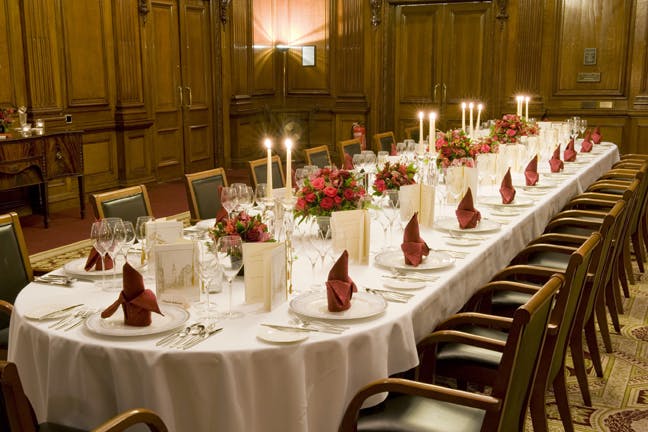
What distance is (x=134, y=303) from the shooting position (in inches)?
89.0

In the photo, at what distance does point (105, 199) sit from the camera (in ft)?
12.0

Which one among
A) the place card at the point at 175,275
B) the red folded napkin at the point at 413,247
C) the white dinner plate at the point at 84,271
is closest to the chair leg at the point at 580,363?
the red folded napkin at the point at 413,247

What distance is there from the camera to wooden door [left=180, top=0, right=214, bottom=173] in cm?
1011

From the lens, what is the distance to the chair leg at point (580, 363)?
3.46m

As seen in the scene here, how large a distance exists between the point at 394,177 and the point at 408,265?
903 mm

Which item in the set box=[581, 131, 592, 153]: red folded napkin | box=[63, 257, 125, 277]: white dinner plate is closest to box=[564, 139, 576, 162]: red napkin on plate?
box=[581, 131, 592, 153]: red folded napkin

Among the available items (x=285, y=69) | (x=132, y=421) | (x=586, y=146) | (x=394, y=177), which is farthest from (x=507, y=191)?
(x=285, y=69)

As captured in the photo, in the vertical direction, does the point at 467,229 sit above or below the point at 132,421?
above

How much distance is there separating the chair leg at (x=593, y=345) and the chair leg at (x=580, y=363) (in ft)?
0.95

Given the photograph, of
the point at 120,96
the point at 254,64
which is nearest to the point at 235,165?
the point at 254,64

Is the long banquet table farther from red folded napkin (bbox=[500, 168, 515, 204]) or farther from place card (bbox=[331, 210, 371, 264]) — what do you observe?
red folded napkin (bbox=[500, 168, 515, 204])

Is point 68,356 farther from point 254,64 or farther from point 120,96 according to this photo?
point 254,64

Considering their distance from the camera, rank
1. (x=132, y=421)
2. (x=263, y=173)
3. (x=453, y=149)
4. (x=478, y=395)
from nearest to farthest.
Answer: (x=132, y=421)
(x=478, y=395)
(x=453, y=149)
(x=263, y=173)

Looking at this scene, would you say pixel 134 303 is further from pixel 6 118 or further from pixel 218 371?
pixel 6 118
